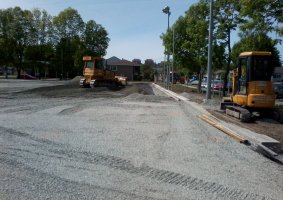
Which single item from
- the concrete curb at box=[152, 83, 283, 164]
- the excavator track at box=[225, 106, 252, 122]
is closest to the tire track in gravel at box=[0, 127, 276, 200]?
the concrete curb at box=[152, 83, 283, 164]

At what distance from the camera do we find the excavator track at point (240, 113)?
1836 centimetres

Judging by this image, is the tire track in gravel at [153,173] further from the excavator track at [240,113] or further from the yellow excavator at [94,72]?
the yellow excavator at [94,72]

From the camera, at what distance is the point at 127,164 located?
9.44 m

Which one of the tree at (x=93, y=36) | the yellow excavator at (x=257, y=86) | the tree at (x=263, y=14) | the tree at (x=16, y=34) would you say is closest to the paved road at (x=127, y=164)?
the yellow excavator at (x=257, y=86)

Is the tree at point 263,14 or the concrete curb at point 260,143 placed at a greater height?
the tree at point 263,14

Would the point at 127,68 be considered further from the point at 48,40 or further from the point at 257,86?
the point at 257,86

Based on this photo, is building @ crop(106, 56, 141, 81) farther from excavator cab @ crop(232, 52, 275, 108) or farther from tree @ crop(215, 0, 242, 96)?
excavator cab @ crop(232, 52, 275, 108)

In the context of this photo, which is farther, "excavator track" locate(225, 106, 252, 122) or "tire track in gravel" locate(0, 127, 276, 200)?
"excavator track" locate(225, 106, 252, 122)

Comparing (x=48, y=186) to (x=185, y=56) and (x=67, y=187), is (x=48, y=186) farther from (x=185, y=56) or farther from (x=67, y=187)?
(x=185, y=56)

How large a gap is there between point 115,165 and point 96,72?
→ 3659cm

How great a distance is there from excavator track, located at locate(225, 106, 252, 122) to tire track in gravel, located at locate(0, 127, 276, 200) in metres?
9.29

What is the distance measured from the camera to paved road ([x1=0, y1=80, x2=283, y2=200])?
7461mm

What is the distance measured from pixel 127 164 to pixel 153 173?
2.89ft

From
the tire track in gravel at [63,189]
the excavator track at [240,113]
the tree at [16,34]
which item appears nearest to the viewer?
the tire track in gravel at [63,189]
